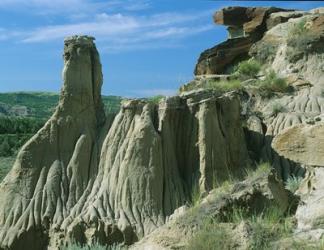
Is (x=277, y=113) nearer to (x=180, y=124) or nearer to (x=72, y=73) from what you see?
(x=180, y=124)

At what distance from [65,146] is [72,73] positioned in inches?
90.5

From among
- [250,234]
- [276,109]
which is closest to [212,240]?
[250,234]

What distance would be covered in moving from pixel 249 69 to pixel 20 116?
117127 millimetres

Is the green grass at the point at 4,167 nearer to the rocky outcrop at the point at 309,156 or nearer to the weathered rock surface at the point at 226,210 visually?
the weathered rock surface at the point at 226,210

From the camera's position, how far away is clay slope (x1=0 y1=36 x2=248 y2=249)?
2169cm

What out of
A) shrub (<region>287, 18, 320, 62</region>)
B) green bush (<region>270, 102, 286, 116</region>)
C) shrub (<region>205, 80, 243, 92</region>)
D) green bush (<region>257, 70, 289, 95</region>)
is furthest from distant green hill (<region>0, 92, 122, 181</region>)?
shrub (<region>287, 18, 320, 62</region>)

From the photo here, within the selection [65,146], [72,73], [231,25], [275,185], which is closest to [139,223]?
[65,146]

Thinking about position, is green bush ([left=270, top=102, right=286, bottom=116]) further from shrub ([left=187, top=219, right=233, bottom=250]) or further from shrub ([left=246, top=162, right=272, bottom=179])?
shrub ([left=187, top=219, right=233, bottom=250])

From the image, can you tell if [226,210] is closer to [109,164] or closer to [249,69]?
[109,164]

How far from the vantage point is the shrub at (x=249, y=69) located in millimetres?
32753

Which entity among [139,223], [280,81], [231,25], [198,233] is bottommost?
[139,223]

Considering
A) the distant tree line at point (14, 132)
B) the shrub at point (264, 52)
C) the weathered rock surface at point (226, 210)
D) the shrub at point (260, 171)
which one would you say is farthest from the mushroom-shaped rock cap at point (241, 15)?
the distant tree line at point (14, 132)

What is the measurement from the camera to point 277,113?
26234 millimetres

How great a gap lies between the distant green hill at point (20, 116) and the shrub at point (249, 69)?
21.7 feet
